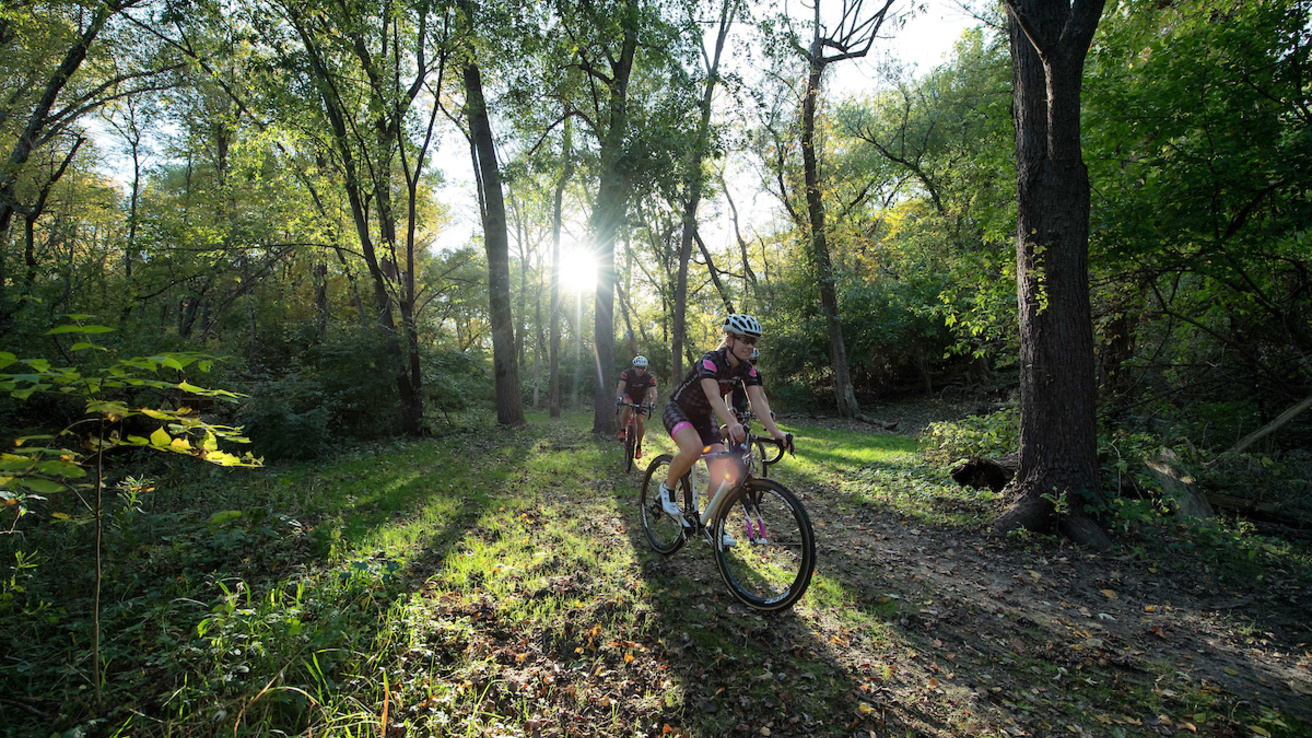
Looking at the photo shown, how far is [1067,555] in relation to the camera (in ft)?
16.9

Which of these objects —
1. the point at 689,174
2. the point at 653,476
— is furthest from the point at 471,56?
the point at 653,476

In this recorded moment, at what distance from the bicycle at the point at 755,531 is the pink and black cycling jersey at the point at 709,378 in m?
0.59

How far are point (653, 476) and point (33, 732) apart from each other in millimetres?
4556

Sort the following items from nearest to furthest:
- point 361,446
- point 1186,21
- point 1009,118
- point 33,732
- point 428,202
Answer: point 33,732 < point 1186,21 < point 1009,118 < point 361,446 < point 428,202

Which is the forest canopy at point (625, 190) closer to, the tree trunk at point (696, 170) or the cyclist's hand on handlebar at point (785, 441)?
the tree trunk at point (696, 170)

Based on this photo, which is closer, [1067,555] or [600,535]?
[1067,555]

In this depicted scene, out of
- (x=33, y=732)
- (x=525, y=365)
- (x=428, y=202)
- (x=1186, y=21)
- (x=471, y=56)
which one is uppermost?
(x=428, y=202)

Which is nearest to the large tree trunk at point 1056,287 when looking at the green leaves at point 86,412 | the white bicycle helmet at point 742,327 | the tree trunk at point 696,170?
the white bicycle helmet at point 742,327

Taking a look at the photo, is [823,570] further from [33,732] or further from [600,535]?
[33,732]

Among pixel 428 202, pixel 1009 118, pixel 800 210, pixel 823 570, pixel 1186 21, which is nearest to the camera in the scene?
pixel 823 570

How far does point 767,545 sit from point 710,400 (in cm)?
127

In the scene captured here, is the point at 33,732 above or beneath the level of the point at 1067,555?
above

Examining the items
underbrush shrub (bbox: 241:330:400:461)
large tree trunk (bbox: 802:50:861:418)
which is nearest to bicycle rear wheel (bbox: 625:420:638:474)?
underbrush shrub (bbox: 241:330:400:461)

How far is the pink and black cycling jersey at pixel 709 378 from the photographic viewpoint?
4438mm
